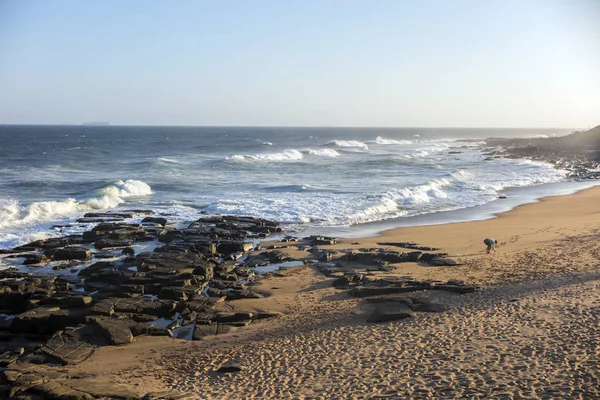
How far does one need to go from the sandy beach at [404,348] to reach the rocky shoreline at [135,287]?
533 millimetres

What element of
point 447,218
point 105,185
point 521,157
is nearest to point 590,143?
point 521,157

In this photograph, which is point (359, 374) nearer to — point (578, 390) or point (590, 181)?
point (578, 390)

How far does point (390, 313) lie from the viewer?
12.5 metres

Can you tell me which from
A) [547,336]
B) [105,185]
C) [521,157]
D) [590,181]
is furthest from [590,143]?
[547,336]

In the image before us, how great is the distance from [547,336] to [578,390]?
2211 millimetres

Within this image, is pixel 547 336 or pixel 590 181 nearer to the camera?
pixel 547 336

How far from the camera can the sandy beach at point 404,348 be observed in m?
8.95

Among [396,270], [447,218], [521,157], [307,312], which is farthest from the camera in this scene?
[521,157]

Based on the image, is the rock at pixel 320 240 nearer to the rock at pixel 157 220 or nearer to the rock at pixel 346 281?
the rock at pixel 346 281

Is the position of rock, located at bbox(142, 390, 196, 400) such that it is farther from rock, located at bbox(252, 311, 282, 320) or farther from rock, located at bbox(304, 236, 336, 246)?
rock, located at bbox(304, 236, 336, 246)

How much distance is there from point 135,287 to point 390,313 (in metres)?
6.85

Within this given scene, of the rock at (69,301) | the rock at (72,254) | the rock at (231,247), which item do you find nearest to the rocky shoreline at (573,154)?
the rock at (231,247)

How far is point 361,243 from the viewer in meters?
21.2

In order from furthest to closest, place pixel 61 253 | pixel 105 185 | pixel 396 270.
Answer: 1. pixel 105 185
2. pixel 61 253
3. pixel 396 270
